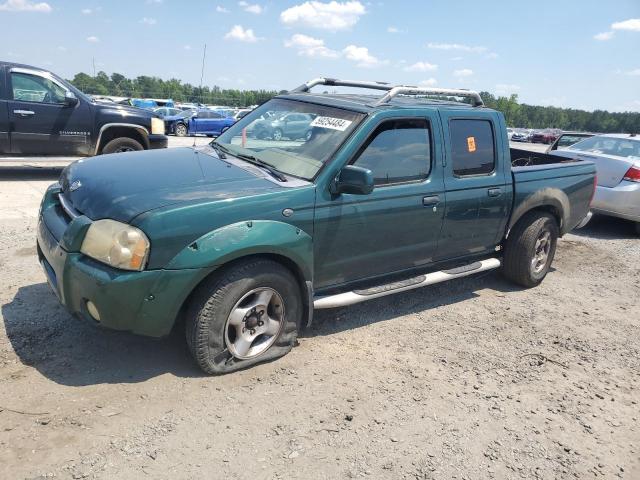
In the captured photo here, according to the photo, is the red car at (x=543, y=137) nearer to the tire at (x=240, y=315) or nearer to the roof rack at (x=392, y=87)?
the roof rack at (x=392, y=87)

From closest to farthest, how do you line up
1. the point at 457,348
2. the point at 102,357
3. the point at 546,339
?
the point at 102,357, the point at 457,348, the point at 546,339

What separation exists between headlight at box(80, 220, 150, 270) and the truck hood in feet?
0.26

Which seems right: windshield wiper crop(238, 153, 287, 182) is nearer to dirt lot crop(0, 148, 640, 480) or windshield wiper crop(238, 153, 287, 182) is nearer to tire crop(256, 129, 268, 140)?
tire crop(256, 129, 268, 140)

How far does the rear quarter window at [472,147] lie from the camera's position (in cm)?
452

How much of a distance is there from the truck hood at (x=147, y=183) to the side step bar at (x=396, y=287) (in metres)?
0.94

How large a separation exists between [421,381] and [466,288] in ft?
7.06

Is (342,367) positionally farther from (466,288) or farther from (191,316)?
(466,288)

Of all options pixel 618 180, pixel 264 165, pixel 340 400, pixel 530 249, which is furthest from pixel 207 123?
pixel 340 400

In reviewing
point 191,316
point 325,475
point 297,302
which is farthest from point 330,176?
point 325,475

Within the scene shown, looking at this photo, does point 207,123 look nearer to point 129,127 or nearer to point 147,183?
point 129,127

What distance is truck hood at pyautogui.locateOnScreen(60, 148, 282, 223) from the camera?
3.18 metres

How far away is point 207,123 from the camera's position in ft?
89.0

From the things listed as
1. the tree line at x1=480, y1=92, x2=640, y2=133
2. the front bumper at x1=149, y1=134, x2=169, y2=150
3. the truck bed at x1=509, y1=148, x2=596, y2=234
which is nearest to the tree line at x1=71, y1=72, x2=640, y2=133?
the tree line at x1=480, y1=92, x2=640, y2=133

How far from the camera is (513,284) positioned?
18.9 feet
